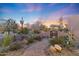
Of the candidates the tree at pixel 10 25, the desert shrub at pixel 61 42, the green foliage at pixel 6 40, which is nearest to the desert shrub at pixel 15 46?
the green foliage at pixel 6 40

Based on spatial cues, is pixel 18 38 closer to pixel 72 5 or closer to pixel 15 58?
pixel 15 58

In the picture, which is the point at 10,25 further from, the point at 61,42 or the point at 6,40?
the point at 61,42

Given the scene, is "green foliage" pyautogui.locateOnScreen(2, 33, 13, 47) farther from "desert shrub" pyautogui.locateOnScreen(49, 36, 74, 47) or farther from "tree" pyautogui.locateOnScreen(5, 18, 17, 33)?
"desert shrub" pyautogui.locateOnScreen(49, 36, 74, 47)

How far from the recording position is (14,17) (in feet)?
6.32

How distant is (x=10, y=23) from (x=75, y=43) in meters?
0.75

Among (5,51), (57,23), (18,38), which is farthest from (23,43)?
(57,23)

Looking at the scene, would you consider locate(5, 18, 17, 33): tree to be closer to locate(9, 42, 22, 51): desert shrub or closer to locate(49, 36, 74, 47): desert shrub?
locate(9, 42, 22, 51): desert shrub

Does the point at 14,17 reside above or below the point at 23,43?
above


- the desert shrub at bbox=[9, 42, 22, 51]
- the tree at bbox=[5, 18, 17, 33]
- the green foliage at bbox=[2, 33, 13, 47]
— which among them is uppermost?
the tree at bbox=[5, 18, 17, 33]

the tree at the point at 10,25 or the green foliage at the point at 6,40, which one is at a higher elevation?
the tree at the point at 10,25

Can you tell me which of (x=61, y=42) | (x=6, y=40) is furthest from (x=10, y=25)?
(x=61, y=42)

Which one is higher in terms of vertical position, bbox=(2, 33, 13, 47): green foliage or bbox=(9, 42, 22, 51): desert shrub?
bbox=(2, 33, 13, 47): green foliage

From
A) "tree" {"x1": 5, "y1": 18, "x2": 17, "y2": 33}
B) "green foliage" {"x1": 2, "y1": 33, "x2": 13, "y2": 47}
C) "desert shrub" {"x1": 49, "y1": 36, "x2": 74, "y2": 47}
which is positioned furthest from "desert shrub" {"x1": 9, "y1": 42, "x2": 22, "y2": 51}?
"desert shrub" {"x1": 49, "y1": 36, "x2": 74, "y2": 47}

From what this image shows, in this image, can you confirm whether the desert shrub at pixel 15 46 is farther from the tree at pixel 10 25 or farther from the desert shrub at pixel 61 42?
the desert shrub at pixel 61 42
